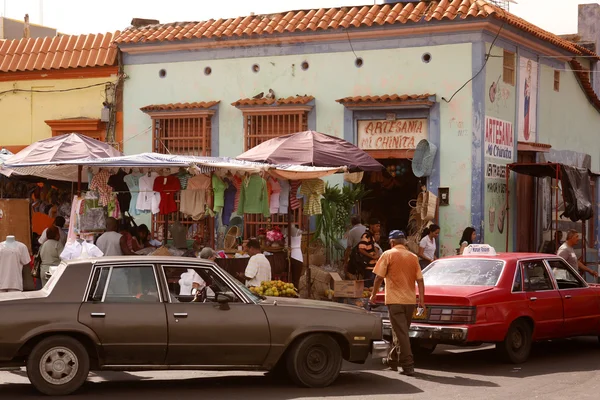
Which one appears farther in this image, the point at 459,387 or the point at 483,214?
the point at 483,214

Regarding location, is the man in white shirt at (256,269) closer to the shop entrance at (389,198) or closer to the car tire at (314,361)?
the car tire at (314,361)

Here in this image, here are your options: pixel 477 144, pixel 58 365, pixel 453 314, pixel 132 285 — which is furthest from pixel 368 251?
pixel 58 365

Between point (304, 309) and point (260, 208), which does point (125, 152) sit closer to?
point (260, 208)

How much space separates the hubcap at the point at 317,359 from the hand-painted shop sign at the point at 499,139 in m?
10.6

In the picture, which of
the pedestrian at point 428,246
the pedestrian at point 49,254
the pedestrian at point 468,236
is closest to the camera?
the pedestrian at point 49,254

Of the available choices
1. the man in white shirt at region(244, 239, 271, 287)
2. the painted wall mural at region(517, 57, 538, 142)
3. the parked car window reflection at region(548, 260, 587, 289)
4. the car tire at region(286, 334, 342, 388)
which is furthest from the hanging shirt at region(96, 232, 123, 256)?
the painted wall mural at region(517, 57, 538, 142)

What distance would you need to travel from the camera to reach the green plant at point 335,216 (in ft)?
63.8

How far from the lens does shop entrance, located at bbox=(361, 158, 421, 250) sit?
21578mm

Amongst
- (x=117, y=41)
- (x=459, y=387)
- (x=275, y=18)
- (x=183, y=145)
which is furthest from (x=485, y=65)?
(x=459, y=387)

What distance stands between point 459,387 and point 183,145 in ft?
43.3

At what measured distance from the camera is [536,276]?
43.5 ft

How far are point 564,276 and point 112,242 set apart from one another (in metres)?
7.30

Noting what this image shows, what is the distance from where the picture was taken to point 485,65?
2027 cm

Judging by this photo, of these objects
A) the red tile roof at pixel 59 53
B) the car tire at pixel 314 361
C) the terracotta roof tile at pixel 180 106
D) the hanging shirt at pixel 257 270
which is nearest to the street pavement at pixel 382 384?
the car tire at pixel 314 361
